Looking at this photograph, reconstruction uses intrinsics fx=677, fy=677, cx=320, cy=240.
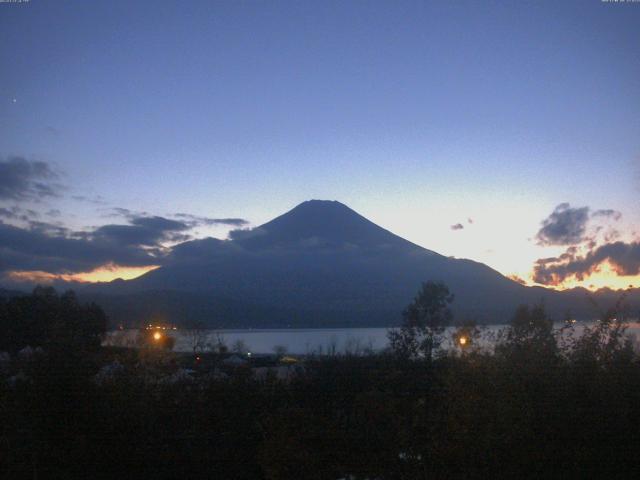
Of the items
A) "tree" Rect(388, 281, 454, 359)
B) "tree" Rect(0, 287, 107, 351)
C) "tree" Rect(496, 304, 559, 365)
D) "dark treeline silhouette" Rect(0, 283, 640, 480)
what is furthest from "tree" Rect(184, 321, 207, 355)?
"tree" Rect(496, 304, 559, 365)

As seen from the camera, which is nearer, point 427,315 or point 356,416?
point 356,416

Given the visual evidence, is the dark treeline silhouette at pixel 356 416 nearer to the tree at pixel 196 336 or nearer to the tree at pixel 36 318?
the tree at pixel 36 318

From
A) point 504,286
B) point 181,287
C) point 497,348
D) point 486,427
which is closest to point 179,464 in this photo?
point 497,348

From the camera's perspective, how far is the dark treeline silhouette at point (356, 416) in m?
6.02

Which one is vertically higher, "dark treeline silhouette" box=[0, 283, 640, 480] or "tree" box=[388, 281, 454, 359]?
"tree" box=[388, 281, 454, 359]

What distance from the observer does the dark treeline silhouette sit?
237 inches

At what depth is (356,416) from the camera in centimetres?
845

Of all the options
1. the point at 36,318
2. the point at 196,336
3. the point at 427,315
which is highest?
the point at 36,318

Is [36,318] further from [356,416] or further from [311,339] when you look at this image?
[356,416]

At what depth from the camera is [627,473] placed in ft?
21.6

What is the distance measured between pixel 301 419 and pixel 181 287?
239ft

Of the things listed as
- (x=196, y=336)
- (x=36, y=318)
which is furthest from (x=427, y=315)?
(x=36, y=318)

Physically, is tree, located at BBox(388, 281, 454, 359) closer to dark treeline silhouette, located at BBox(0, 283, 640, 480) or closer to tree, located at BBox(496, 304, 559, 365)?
dark treeline silhouette, located at BBox(0, 283, 640, 480)

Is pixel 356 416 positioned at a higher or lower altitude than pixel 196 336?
lower
